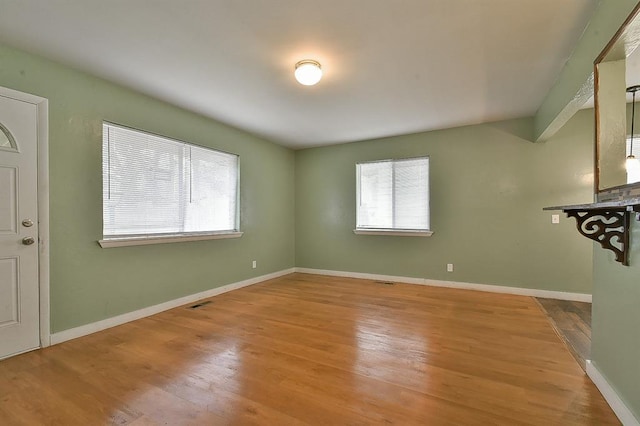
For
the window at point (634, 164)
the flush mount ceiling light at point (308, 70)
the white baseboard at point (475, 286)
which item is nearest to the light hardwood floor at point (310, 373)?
the white baseboard at point (475, 286)

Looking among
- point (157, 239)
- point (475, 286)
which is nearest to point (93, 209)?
point (157, 239)

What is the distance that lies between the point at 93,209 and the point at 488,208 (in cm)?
493

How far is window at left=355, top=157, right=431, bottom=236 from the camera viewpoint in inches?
185

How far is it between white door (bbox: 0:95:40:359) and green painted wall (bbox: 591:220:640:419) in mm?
4131

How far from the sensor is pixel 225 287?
4.29 metres

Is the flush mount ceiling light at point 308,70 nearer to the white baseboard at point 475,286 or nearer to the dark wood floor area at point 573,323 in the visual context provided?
the dark wood floor area at point 573,323

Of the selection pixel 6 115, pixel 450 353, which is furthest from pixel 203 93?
pixel 450 353

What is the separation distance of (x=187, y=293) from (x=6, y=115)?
2.46 m

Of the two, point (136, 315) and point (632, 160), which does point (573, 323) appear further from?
point (136, 315)

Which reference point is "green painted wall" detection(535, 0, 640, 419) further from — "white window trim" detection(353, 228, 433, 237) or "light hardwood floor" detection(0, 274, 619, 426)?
"white window trim" detection(353, 228, 433, 237)

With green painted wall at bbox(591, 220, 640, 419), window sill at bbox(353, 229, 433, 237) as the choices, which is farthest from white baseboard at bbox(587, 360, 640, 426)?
window sill at bbox(353, 229, 433, 237)

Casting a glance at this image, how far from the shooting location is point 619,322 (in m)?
1.65

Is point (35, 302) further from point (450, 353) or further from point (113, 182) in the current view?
point (450, 353)

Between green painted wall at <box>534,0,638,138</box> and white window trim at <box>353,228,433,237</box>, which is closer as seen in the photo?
green painted wall at <box>534,0,638,138</box>
